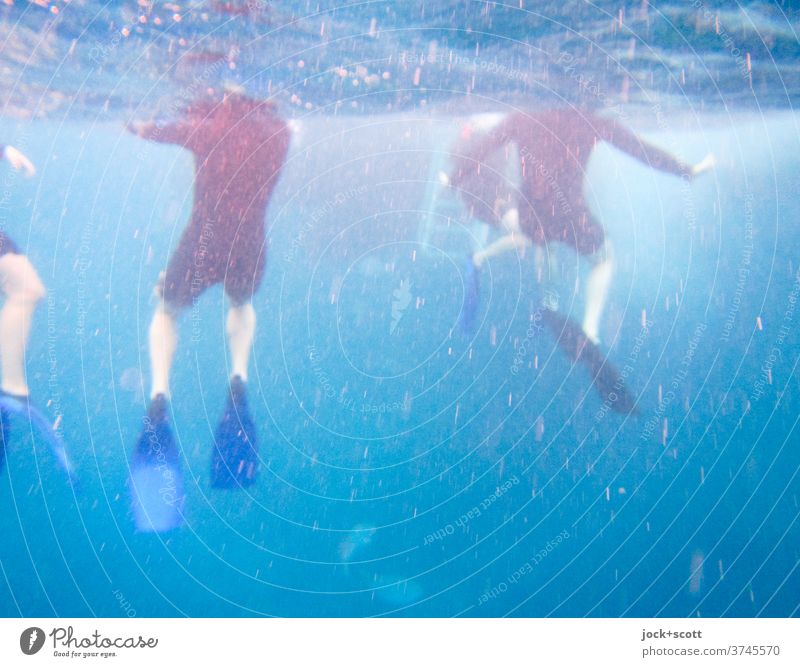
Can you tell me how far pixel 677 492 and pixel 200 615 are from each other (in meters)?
1.18

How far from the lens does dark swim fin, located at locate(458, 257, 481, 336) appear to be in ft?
5.32

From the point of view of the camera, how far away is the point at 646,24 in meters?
1.58

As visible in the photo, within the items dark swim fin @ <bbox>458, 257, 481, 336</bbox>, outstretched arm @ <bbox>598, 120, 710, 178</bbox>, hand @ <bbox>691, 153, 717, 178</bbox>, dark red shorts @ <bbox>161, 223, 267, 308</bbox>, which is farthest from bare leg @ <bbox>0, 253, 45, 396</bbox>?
hand @ <bbox>691, 153, 717, 178</bbox>

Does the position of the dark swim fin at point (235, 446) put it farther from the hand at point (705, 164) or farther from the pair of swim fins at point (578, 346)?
the hand at point (705, 164)

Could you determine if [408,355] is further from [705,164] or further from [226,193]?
[705,164]

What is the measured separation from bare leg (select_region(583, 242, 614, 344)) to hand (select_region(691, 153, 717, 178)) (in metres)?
0.29

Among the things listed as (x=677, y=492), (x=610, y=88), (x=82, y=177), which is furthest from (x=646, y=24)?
(x=82, y=177)

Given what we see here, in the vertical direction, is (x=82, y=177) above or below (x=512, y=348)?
above

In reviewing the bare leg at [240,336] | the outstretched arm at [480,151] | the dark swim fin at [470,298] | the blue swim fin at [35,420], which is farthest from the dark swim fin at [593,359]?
the blue swim fin at [35,420]

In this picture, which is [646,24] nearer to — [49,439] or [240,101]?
[240,101]

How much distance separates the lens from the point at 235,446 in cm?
154

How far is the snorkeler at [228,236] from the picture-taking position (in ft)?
5.07

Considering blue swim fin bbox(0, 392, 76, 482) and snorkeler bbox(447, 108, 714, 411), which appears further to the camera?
snorkeler bbox(447, 108, 714, 411)

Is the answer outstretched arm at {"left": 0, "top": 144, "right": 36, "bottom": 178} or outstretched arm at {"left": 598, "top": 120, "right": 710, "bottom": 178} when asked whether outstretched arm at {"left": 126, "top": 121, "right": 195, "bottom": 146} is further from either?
outstretched arm at {"left": 598, "top": 120, "right": 710, "bottom": 178}
